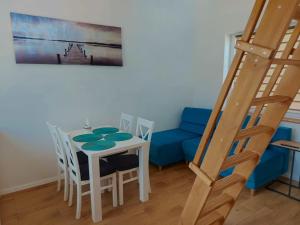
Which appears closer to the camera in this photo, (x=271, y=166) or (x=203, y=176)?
(x=203, y=176)

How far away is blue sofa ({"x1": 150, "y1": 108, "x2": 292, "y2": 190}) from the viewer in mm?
2588

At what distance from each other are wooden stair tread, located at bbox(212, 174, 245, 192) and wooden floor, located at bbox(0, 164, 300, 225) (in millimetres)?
945

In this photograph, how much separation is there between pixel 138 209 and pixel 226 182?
4.34 feet

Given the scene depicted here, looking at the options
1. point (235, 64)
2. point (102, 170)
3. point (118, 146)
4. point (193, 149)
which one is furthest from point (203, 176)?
point (193, 149)

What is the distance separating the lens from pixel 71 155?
85.6 inches

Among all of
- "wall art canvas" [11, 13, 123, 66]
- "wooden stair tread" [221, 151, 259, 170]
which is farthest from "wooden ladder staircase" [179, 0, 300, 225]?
"wall art canvas" [11, 13, 123, 66]

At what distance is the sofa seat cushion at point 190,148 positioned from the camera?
3.20m

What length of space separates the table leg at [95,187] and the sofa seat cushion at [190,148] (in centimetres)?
154

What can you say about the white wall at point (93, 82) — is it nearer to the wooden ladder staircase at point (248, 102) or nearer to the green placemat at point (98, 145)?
the green placemat at point (98, 145)

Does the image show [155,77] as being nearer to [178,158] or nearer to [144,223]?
[178,158]

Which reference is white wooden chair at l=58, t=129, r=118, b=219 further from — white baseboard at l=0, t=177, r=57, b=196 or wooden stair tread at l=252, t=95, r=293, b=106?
wooden stair tread at l=252, t=95, r=293, b=106

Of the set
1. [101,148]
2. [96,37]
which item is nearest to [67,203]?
[101,148]

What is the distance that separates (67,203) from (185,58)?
2.96m

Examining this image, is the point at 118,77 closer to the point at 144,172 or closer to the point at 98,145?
the point at 98,145
